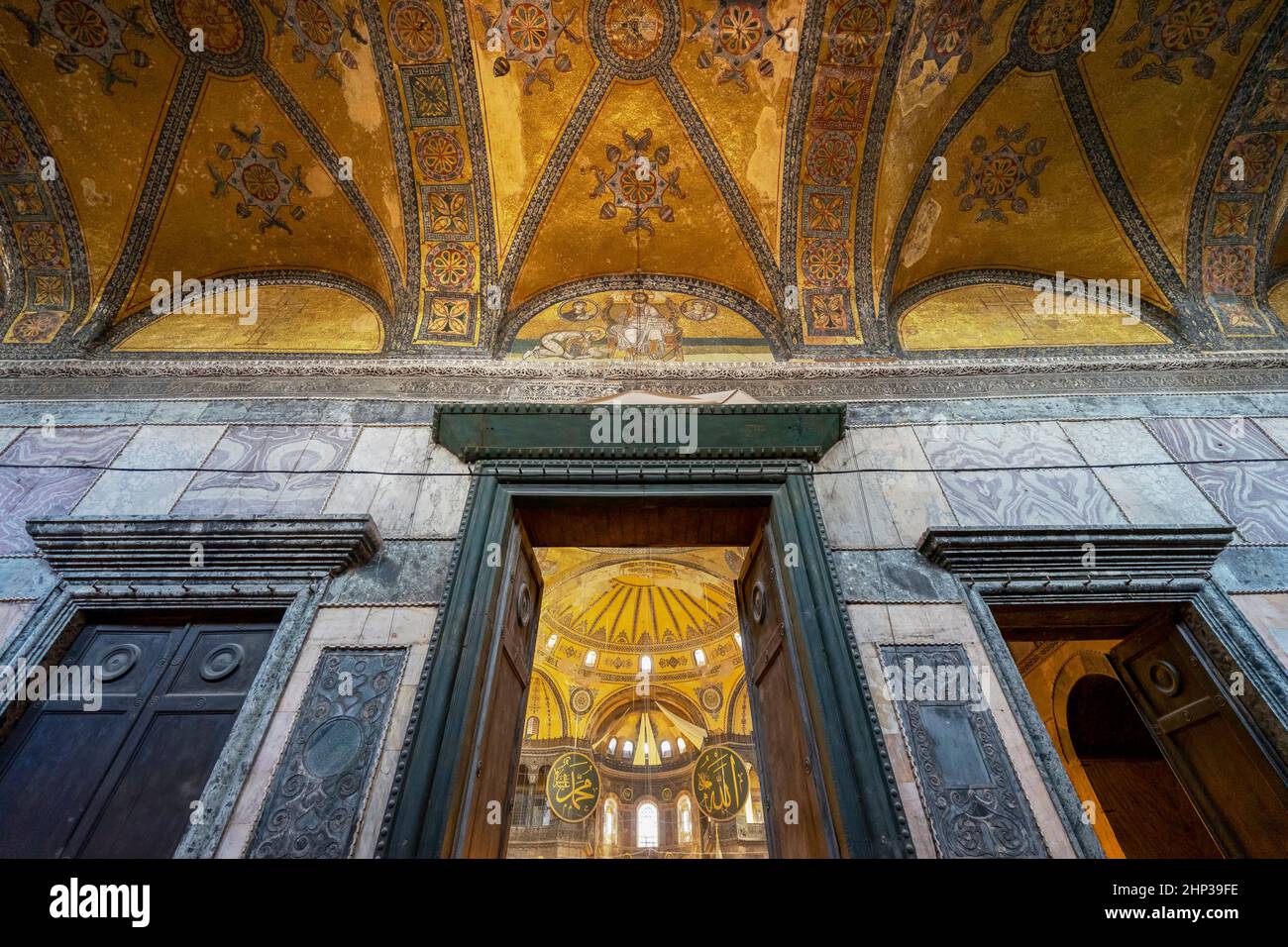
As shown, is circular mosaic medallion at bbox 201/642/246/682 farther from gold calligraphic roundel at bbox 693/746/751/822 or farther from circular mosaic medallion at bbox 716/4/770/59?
gold calligraphic roundel at bbox 693/746/751/822

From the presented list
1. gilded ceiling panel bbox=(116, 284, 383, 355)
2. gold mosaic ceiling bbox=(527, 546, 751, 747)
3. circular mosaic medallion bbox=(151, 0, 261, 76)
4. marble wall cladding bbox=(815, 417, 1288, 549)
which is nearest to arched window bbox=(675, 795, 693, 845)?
gold mosaic ceiling bbox=(527, 546, 751, 747)

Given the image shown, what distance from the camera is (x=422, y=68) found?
499 centimetres

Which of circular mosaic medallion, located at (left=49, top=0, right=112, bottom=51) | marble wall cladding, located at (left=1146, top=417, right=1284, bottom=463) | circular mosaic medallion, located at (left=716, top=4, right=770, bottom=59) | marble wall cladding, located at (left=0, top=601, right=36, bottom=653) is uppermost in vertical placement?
circular mosaic medallion, located at (left=716, top=4, right=770, bottom=59)

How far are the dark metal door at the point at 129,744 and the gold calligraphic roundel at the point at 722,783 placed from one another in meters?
10.4

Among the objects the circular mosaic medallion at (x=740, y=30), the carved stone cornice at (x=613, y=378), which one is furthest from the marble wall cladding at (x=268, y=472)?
the circular mosaic medallion at (x=740, y=30)

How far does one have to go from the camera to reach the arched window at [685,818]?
53.8 feet

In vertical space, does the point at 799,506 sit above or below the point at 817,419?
below

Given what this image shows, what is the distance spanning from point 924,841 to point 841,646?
0.98 meters

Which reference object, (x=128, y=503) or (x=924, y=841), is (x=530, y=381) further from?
(x=924, y=841)

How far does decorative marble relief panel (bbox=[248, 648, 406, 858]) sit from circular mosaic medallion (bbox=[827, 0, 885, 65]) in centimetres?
603

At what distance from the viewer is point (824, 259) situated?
5.70 m

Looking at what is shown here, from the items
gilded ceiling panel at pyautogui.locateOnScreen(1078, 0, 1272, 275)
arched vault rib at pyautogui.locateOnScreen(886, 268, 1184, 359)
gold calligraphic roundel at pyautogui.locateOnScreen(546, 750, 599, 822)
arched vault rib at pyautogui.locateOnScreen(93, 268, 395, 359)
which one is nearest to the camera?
gilded ceiling panel at pyautogui.locateOnScreen(1078, 0, 1272, 275)

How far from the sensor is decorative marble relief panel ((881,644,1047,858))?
2.73m
